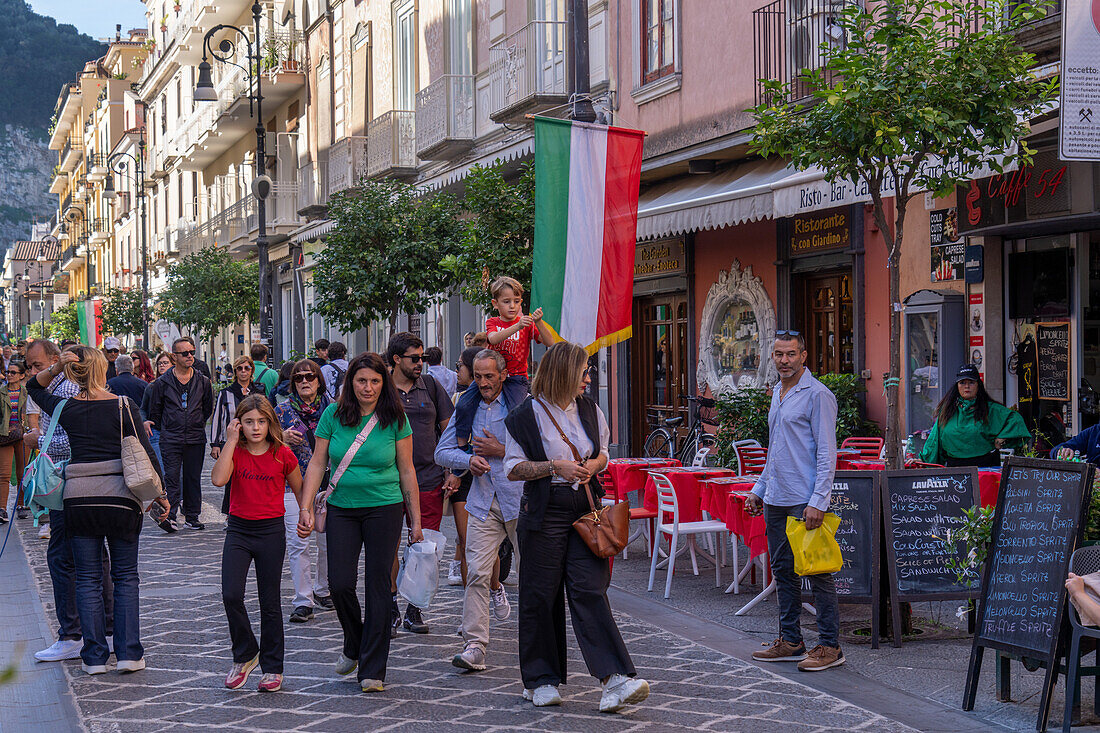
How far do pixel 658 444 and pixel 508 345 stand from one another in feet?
33.6

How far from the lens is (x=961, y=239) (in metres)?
12.8

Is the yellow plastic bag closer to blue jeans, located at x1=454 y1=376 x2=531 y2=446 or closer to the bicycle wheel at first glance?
blue jeans, located at x1=454 y1=376 x2=531 y2=446

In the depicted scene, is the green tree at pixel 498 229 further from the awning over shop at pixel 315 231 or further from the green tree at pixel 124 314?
the green tree at pixel 124 314

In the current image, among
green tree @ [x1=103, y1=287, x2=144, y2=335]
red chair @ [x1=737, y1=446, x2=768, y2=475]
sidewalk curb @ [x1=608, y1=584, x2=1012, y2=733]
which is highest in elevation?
green tree @ [x1=103, y1=287, x2=144, y2=335]

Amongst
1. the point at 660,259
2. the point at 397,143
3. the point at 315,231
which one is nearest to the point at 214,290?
the point at 315,231

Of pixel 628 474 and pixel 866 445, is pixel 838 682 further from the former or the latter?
pixel 866 445

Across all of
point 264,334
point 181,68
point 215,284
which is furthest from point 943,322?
point 181,68

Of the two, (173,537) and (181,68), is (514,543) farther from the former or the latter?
(181,68)

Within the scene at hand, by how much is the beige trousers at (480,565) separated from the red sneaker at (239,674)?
1.19 meters

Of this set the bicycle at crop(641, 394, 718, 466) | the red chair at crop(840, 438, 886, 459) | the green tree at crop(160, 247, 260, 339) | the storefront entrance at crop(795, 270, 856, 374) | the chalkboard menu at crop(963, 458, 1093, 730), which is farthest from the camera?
the green tree at crop(160, 247, 260, 339)

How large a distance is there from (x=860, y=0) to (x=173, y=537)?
9155mm

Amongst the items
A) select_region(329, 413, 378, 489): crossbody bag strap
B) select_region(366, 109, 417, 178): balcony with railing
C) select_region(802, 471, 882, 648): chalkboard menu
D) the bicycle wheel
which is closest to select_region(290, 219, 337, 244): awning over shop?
select_region(366, 109, 417, 178): balcony with railing

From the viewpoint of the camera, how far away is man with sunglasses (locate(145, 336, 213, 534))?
14.7 meters

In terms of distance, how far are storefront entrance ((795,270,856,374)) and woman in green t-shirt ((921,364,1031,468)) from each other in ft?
13.9
